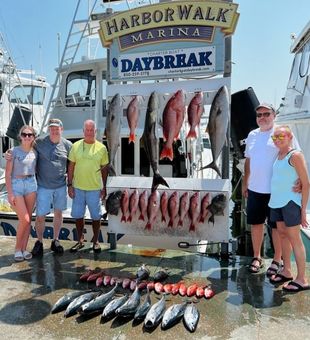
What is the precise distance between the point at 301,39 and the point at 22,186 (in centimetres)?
958

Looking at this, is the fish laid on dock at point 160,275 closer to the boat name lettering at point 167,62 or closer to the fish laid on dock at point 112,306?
the fish laid on dock at point 112,306

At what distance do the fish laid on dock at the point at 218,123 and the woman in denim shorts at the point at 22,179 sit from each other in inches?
79.1

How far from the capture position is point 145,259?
4.47m

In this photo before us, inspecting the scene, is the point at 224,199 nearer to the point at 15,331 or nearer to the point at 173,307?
the point at 173,307

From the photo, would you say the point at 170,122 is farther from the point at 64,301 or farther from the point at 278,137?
the point at 64,301

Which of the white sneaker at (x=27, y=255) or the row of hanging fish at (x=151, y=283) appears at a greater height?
the white sneaker at (x=27, y=255)

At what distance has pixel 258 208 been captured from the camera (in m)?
3.84

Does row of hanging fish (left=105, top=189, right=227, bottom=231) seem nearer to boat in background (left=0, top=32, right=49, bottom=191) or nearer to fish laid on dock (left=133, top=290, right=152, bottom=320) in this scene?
fish laid on dock (left=133, top=290, right=152, bottom=320)

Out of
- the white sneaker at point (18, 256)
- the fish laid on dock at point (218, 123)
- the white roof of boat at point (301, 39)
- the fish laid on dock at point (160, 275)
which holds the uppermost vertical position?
the white roof of boat at point (301, 39)

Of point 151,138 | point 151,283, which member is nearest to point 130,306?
point 151,283

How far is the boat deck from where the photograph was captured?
2.84 m

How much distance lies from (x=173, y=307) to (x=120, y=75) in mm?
2913

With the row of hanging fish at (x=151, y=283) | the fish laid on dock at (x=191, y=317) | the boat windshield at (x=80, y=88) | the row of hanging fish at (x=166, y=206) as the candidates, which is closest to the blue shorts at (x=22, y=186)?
the row of hanging fish at (x=166, y=206)

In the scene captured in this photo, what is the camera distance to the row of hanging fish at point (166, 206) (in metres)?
4.27
